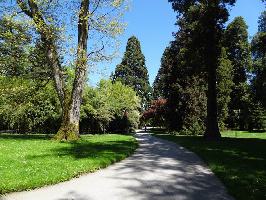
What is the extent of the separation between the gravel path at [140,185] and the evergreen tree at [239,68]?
199 ft

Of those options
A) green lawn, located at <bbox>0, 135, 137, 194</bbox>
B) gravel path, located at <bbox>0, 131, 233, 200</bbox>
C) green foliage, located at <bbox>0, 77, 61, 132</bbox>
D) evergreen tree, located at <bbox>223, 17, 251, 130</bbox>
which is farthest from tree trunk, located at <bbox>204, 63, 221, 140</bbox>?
evergreen tree, located at <bbox>223, 17, 251, 130</bbox>

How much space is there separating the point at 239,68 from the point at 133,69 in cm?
3716

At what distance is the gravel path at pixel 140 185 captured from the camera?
1005 cm

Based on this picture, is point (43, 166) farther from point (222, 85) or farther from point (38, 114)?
point (222, 85)

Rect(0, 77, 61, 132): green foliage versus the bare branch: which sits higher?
the bare branch

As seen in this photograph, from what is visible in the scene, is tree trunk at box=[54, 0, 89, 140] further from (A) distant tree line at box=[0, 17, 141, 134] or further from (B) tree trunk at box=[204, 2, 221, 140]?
(B) tree trunk at box=[204, 2, 221, 140]

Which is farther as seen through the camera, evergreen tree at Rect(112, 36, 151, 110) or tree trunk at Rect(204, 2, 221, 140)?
evergreen tree at Rect(112, 36, 151, 110)

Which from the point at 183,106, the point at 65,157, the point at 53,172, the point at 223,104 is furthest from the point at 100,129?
the point at 53,172

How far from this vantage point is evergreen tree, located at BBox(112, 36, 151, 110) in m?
108

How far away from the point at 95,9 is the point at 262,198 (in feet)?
66.3

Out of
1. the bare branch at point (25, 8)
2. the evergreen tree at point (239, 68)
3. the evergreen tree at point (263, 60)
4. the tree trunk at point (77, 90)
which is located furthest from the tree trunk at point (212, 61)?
the evergreen tree at point (239, 68)

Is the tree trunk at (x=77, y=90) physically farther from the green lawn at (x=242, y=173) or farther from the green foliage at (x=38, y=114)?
the green foliage at (x=38, y=114)

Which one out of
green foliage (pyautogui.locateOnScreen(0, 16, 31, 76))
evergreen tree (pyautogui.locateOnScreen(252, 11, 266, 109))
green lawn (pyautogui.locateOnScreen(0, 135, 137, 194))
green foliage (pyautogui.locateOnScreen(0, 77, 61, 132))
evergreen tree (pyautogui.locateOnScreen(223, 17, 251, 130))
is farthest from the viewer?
evergreen tree (pyautogui.locateOnScreen(223, 17, 251, 130))

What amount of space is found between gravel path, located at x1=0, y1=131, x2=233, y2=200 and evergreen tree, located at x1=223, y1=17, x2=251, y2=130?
60.5 m
